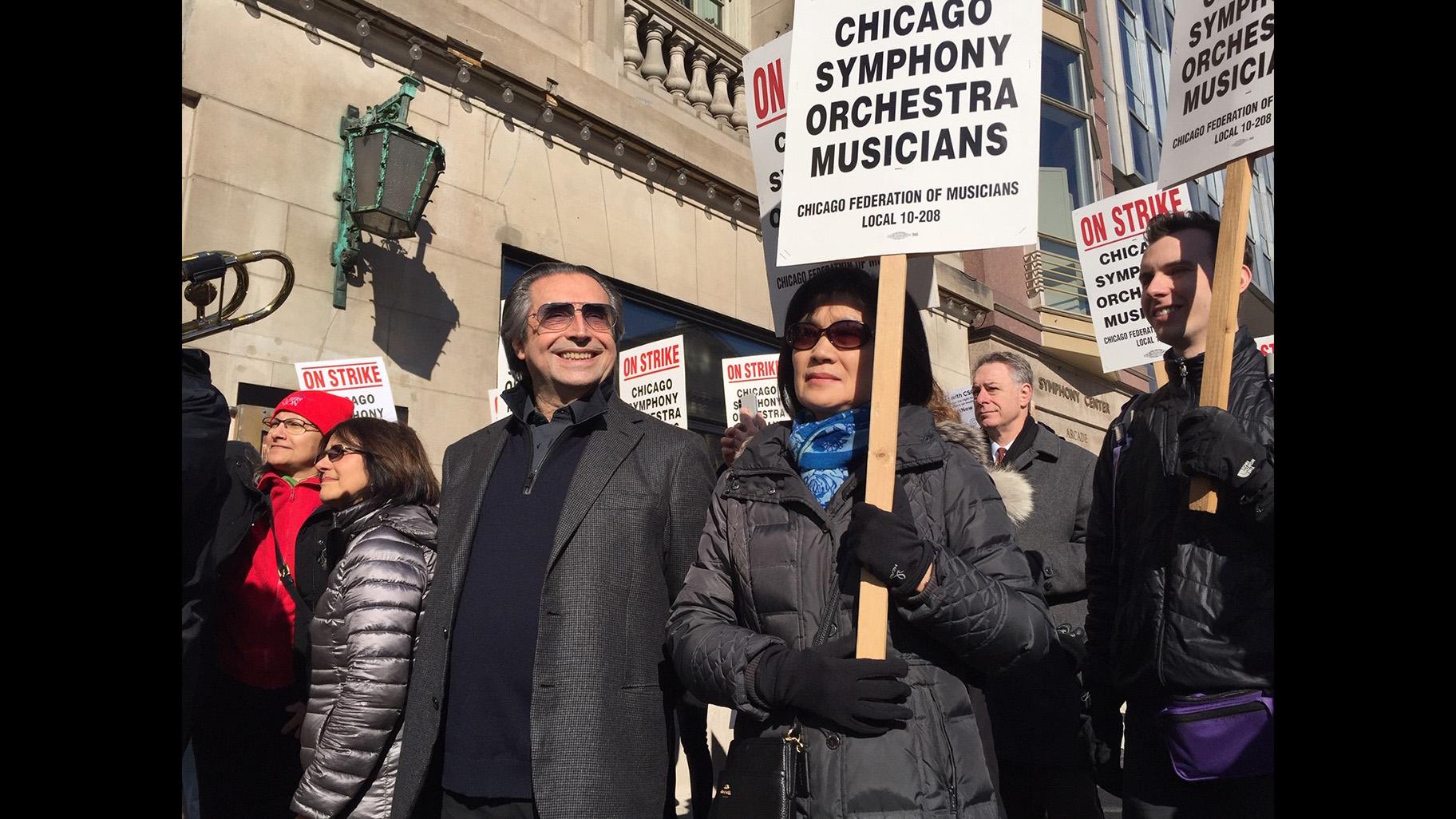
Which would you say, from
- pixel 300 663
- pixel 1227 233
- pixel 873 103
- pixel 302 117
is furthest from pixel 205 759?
pixel 302 117

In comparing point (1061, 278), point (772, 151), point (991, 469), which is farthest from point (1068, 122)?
point (991, 469)

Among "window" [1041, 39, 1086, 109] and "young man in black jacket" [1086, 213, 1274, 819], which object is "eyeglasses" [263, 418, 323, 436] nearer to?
"young man in black jacket" [1086, 213, 1274, 819]

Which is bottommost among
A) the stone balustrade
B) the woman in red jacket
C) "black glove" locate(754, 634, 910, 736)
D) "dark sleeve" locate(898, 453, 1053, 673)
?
the woman in red jacket

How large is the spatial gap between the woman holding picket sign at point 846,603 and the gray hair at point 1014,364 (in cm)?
214

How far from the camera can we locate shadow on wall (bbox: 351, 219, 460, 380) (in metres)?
6.96

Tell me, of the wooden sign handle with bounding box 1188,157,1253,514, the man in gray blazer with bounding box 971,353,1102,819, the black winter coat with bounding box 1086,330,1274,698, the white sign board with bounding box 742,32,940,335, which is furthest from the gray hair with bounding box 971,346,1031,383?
the wooden sign handle with bounding box 1188,157,1253,514

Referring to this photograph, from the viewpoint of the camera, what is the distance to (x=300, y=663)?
152 inches

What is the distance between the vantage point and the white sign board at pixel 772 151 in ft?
13.0

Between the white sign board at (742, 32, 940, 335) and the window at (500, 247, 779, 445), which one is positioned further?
the window at (500, 247, 779, 445)

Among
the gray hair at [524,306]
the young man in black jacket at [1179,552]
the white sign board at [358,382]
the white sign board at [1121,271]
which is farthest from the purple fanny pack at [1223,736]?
the white sign board at [358,382]

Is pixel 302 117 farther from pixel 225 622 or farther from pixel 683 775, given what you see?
pixel 683 775

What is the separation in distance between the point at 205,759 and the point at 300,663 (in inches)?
18.3

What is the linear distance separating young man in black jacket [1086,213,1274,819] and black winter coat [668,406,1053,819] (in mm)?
439

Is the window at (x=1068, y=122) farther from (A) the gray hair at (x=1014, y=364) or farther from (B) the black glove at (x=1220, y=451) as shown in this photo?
(B) the black glove at (x=1220, y=451)
